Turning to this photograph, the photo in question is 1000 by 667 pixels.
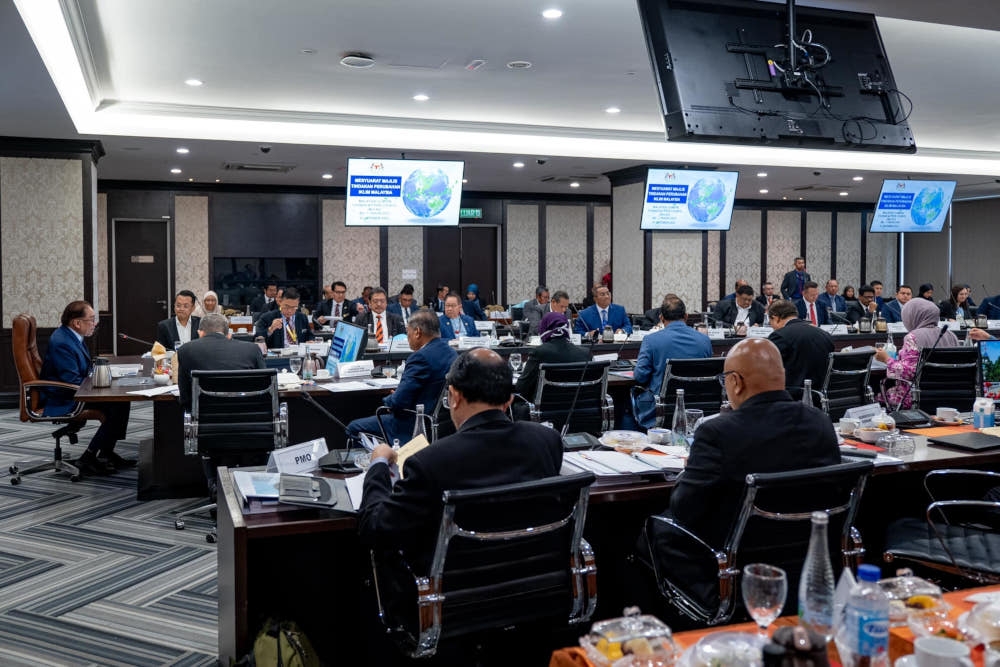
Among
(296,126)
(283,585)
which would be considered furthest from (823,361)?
(296,126)

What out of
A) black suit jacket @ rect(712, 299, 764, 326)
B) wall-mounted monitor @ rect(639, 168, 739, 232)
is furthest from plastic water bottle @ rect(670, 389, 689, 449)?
wall-mounted monitor @ rect(639, 168, 739, 232)

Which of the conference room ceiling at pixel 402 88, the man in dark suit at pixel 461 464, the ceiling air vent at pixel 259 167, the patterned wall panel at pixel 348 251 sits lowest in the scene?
the man in dark suit at pixel 461 464

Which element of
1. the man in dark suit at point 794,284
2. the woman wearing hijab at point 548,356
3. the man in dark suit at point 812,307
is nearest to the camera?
the woman wearing hijab at point 548,356

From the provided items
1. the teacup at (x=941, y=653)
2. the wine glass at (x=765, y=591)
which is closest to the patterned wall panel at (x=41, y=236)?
the wine glass at (x=765, y=591)

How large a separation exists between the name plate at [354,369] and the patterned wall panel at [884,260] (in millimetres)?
14622

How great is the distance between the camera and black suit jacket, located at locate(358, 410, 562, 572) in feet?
6.94

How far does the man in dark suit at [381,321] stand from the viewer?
8164mm

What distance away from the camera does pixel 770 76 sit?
4004 millimetres

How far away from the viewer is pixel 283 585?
279cm

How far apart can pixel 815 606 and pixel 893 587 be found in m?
0.26

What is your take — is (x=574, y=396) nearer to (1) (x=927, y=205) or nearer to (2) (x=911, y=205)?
(2) (x=911, y=205)

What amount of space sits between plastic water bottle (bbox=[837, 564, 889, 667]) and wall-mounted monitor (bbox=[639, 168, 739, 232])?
9.52 meters

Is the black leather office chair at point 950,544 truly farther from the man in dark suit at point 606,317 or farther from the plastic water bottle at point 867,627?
the man in dark suit at point 606,317

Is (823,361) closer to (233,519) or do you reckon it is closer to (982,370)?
(982,370)
